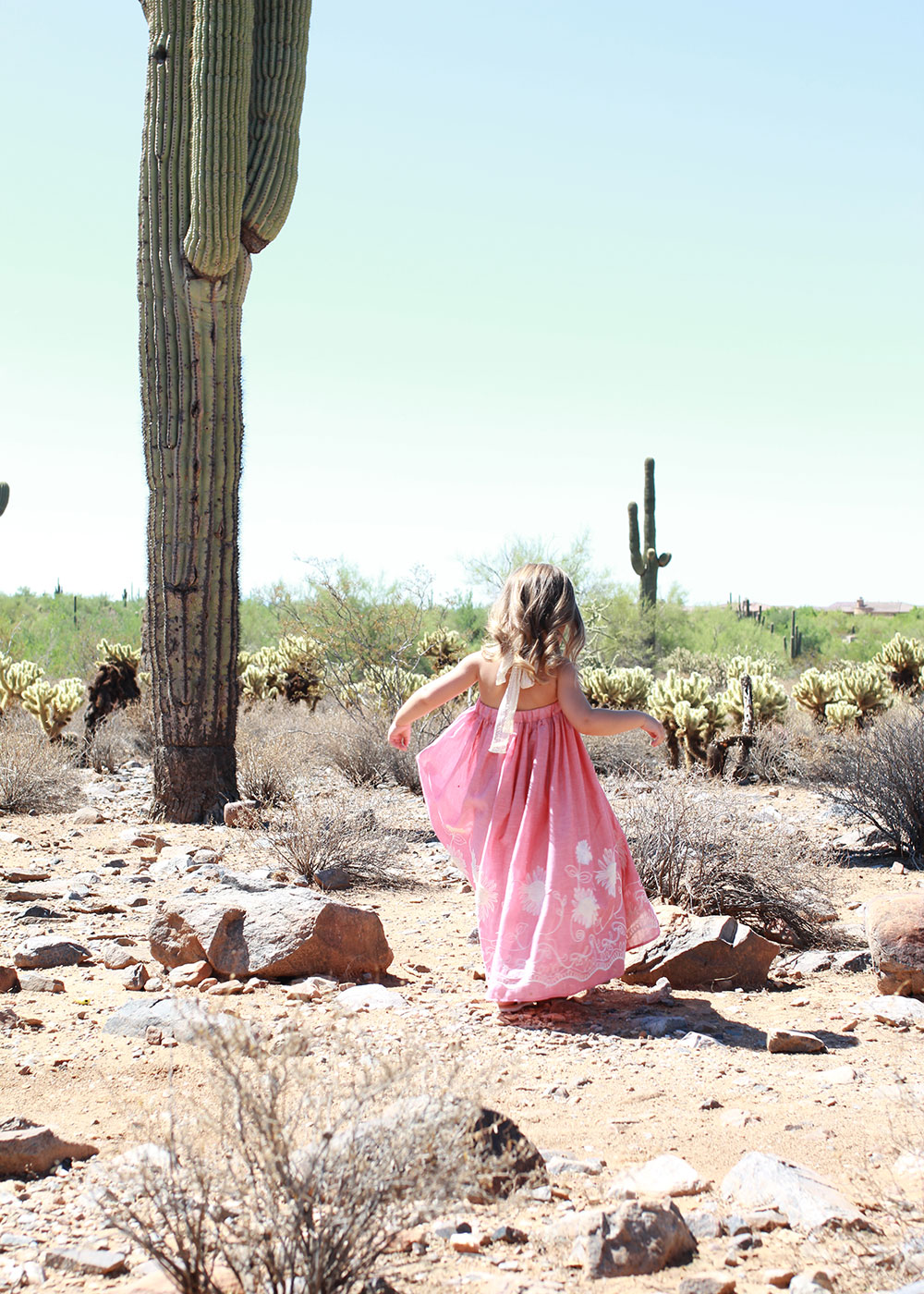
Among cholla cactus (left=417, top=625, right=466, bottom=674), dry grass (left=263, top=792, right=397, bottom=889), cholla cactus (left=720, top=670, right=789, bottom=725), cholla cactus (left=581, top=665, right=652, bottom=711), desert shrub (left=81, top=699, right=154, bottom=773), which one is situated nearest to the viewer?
dry grass (left=263, top=792, right=397, bottom=889)

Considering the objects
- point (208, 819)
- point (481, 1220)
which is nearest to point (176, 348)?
point (208, 819)

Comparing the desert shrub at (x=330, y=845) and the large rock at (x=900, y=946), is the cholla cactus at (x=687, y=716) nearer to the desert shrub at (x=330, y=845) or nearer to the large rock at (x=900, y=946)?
the desert shrub at (x=330, y=845)

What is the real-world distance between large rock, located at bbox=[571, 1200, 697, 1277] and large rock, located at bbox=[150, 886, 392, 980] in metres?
2.30

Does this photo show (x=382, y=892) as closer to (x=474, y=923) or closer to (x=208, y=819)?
(x=474, y=923)

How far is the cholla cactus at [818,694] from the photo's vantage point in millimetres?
14430

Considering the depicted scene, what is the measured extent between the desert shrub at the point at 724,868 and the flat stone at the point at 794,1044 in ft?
5.49

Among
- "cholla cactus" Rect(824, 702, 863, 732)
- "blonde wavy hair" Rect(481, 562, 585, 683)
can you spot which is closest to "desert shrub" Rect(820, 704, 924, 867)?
"blonde wavy hair" Rect(481, 562, 585, 683)

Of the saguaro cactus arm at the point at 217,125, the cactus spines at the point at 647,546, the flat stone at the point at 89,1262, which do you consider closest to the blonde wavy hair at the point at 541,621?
the flat stone at the point at 89,1262

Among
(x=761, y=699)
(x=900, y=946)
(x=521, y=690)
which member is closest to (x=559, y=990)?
(x=521, y=690)

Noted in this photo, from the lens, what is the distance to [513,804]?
14.7 feet

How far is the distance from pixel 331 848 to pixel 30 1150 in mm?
4052

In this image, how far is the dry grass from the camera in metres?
6.68

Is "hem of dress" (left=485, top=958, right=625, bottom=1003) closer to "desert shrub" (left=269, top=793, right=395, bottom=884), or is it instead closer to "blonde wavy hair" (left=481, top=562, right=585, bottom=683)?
"blonde wavy hair" (left=481, top=562, right=585, bottom=683)

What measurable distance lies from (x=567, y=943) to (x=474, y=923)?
1703 millimetres
